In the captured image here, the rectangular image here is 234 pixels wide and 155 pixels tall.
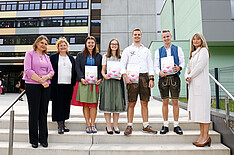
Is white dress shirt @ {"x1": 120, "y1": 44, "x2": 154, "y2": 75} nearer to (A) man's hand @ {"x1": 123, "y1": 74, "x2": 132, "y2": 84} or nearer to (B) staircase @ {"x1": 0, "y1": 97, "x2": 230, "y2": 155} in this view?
(A) man's hand @ {"x1": 123, "y1": 74, "x2": 132, "y2": 84}

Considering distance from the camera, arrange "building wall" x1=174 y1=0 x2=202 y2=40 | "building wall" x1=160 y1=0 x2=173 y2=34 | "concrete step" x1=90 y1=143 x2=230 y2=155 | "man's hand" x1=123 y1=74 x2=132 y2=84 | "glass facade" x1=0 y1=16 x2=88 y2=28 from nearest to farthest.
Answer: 1. "concrete step" x1=90 y1=143 x2=230 y2=155
2. "man's hand" x1=123 y1=74 x2=132 y2=84
3. "building wall" x1=174 y1=0 x2=202 y2=40
4. "building wall" x1=160 y1=0 x2=173 y2=34
5. "glass facade" x1=0 y1=16 x2=88 y2=28

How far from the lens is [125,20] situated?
13398 mm

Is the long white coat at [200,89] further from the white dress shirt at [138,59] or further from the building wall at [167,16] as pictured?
the building wall at [167,16]

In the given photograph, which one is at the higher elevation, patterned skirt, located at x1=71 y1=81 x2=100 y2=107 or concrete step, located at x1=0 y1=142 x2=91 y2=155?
patterned skirt, located at x1=71 y1=81 x2=100 y2=107

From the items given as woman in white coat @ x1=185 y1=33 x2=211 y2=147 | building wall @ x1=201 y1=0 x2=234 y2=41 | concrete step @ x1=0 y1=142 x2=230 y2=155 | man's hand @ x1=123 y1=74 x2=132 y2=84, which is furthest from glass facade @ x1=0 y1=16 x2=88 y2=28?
concrete step @ x1=0 y1=142 x2=230 y2=155

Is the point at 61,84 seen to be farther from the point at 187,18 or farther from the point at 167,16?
the point at 167,16

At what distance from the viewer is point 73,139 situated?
312 cm

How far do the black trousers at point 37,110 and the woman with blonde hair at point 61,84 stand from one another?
0.28 meters

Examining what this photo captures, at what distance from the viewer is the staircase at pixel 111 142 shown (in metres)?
2.78

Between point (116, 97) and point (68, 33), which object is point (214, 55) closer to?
point (116, 97)

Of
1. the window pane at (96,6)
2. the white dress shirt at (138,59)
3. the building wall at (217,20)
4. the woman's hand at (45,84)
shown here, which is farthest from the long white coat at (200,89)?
the window pane at (96,6)

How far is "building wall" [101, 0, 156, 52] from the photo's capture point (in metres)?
13.2

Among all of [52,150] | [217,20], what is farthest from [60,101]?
[217,20]

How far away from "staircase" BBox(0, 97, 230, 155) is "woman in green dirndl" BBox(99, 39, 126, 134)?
0.95 feet
